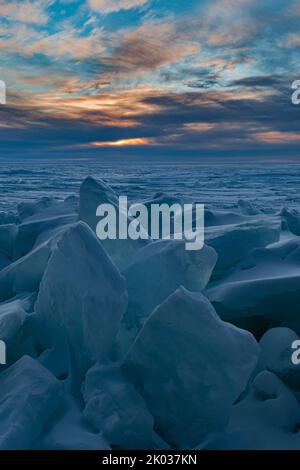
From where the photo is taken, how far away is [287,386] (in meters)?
2.16

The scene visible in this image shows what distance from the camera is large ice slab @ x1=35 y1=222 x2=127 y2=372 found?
1979mm

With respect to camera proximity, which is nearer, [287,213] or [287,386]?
[287,386]

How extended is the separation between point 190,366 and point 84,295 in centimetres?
62

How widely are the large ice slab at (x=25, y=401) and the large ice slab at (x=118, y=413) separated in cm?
17

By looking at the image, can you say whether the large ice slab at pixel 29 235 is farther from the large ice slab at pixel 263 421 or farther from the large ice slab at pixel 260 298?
the large ice slab at pixel 263 421

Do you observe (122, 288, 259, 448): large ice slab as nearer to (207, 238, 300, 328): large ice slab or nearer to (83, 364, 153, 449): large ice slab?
(83, 364, 153, 449): large ice slab

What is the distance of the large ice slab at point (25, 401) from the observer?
5.31 feet

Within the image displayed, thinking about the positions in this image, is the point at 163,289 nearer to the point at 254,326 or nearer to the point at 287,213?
the point at 254,326

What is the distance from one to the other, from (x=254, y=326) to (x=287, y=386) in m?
0.48

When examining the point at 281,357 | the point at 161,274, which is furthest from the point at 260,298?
the point at 161,274

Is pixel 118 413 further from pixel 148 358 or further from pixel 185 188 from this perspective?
pixel 185 188

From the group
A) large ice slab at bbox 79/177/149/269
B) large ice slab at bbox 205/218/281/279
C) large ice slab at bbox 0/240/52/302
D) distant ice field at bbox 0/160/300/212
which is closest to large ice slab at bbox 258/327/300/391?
large ice slab at bbox 205/218/281/279

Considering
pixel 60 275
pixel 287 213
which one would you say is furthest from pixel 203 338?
pixel 287 213

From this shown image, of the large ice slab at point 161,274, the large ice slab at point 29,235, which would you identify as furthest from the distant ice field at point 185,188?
the large ice slab at point 161,274
